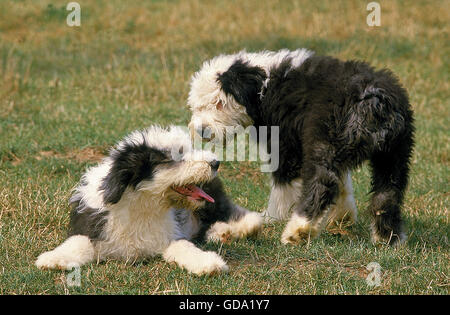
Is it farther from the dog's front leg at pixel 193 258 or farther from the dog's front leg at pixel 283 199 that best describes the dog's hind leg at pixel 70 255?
the dog's front leg at pixel 283 199

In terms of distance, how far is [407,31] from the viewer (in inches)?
563

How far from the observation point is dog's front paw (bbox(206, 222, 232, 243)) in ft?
19.1

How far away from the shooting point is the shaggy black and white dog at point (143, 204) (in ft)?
16.4

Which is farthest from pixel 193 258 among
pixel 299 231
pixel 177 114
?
pixel 177 114

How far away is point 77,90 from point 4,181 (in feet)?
13.2

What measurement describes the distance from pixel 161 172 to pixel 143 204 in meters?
0.32

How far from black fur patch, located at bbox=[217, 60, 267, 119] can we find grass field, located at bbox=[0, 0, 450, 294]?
119cm

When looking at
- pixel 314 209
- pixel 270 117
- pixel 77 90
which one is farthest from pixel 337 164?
pixel 77 90

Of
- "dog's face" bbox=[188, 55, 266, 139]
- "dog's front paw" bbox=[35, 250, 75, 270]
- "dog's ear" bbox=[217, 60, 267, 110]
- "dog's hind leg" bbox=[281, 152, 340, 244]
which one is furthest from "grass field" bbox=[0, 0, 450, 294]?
"dog's ear" bbox=[217, 60, 267, 110]

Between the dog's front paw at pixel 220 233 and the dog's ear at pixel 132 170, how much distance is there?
1063 millimetres

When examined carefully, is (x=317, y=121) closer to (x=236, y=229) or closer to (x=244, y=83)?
(x=244, y=83)

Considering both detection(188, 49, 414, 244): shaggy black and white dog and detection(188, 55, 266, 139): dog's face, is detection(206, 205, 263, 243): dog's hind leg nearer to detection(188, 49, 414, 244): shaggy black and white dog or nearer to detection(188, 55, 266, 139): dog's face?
detection(188, 49, 414, 244): shaggy black and white dog

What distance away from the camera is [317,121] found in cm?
575

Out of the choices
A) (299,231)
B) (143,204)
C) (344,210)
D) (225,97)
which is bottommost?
(344,210)
